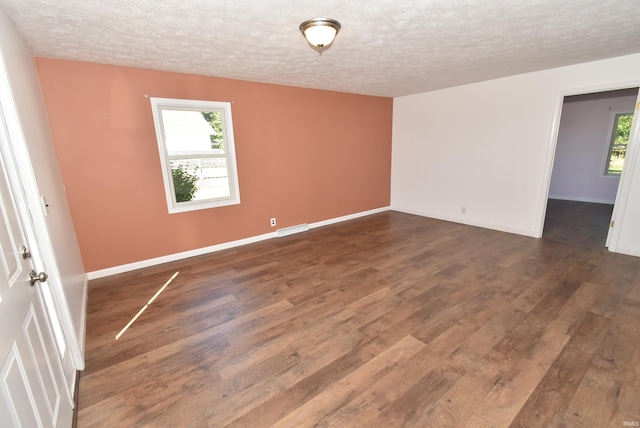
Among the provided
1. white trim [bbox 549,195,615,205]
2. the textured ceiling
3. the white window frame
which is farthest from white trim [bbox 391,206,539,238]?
the white window frame

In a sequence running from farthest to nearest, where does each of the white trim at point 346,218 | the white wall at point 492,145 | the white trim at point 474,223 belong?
the white trim at point 346,218 < the white trim at point 474,223 < the white wall at point 492,145

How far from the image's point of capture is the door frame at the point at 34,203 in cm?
160

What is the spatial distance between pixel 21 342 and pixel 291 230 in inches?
145

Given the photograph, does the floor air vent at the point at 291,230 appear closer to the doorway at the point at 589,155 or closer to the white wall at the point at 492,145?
the white wall at the point at 492,145

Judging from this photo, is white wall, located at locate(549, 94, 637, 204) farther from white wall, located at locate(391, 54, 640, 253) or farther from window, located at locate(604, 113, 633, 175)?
white wall, located at locate(391, 54, 640, 253)

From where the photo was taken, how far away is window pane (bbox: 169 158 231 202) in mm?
3754

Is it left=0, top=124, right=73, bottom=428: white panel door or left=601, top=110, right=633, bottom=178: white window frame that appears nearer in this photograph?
left=0, top=124, right=73, bottom=428: white panel door

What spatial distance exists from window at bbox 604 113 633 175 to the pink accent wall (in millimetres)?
5179

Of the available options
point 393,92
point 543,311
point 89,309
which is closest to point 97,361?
point 89,309

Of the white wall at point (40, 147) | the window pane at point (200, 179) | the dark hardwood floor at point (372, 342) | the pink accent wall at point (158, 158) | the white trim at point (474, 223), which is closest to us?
the dark hardwood floor at point (372, 342)

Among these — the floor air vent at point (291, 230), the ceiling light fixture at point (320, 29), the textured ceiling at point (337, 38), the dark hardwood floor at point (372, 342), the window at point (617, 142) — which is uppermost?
the textured ceiling at point (337, 38)

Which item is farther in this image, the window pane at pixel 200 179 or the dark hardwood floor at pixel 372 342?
the window pane at pixel 200 179

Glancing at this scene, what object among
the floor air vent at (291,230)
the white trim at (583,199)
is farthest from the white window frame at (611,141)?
the floor air vent at (291,230)

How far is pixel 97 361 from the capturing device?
2010 millimetres
